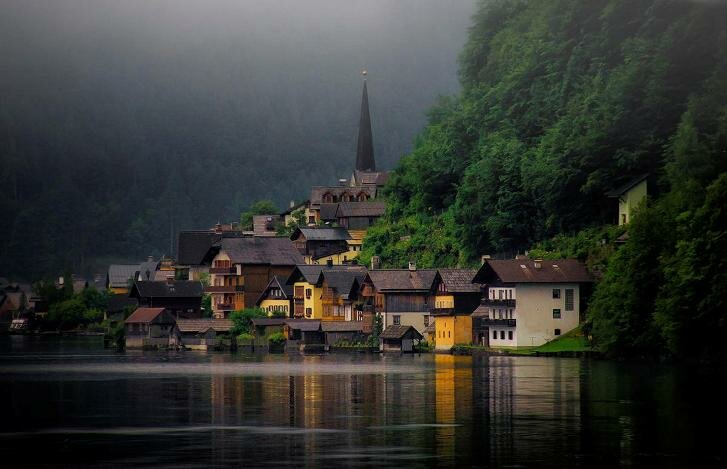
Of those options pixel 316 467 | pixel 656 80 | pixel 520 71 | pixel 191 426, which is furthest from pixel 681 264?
pixel 520 71

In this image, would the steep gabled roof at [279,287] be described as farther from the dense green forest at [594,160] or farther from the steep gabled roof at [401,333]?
the steep gabled roof at [401,333]

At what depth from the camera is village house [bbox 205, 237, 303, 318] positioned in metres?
154

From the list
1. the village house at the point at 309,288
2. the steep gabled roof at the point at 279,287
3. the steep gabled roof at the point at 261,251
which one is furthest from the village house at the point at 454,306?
the steep gabled roof at the point at 261,251

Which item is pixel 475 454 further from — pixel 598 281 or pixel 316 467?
pixel 598 281

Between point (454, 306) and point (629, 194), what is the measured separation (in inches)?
685

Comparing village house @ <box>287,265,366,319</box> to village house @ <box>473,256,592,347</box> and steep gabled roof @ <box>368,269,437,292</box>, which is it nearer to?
steep gabled roof @ <box>368,269,437,292</box>

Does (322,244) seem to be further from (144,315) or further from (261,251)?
(144,315)

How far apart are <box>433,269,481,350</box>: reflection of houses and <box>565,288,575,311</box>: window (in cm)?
1049

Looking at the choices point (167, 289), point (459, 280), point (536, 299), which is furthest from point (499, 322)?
point (167, 289)

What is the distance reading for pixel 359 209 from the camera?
173 m

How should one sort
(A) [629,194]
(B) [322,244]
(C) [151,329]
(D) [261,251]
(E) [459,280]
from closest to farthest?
1. (A) [629,194]
2. (E) [459,280]
3. (C) [151,329]
4. (D) [261,251]
5. (B) [322,244]

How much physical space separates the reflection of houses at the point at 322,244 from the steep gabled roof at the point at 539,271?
55.7m

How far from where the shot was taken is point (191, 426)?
5397cm

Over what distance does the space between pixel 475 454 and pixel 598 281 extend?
207 feet
